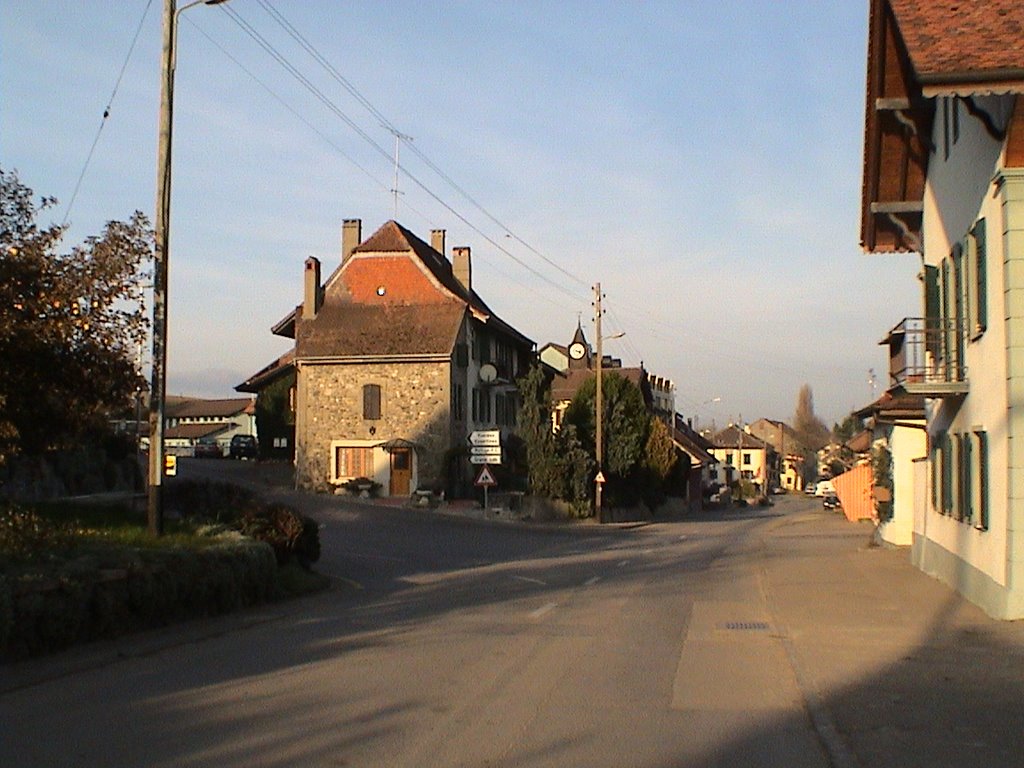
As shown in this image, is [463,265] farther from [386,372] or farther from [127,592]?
[127,592]

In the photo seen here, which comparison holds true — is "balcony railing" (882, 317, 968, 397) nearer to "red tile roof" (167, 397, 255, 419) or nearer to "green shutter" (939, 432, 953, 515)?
"green shutter" (939, 432, 953, 515)

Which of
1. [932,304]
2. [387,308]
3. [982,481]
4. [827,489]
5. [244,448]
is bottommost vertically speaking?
[827,489]

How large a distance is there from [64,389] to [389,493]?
3637 cm

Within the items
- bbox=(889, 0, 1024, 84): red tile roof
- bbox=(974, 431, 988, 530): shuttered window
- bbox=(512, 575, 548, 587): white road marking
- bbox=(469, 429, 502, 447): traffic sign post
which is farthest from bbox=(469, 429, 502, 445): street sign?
bbox=(889, 0, 1024, 84): red tile roof

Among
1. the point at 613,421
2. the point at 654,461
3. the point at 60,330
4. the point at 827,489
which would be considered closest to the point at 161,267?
the point at 60,330

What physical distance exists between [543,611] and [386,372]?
3501 centimetres

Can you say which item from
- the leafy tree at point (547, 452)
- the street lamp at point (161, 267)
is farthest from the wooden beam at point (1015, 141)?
the leafy tree at point (547, 452)

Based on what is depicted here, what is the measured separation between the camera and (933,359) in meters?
19.3

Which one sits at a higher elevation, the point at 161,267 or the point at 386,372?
the point at 386,372

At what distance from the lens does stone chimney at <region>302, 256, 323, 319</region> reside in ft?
175

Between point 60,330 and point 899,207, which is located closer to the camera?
point 60,330

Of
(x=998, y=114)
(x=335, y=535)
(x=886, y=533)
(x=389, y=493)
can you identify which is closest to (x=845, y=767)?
(x=998, y=114)

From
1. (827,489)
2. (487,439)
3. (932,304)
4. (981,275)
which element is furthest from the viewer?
(827,489)

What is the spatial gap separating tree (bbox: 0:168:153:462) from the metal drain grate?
800 centimetres
